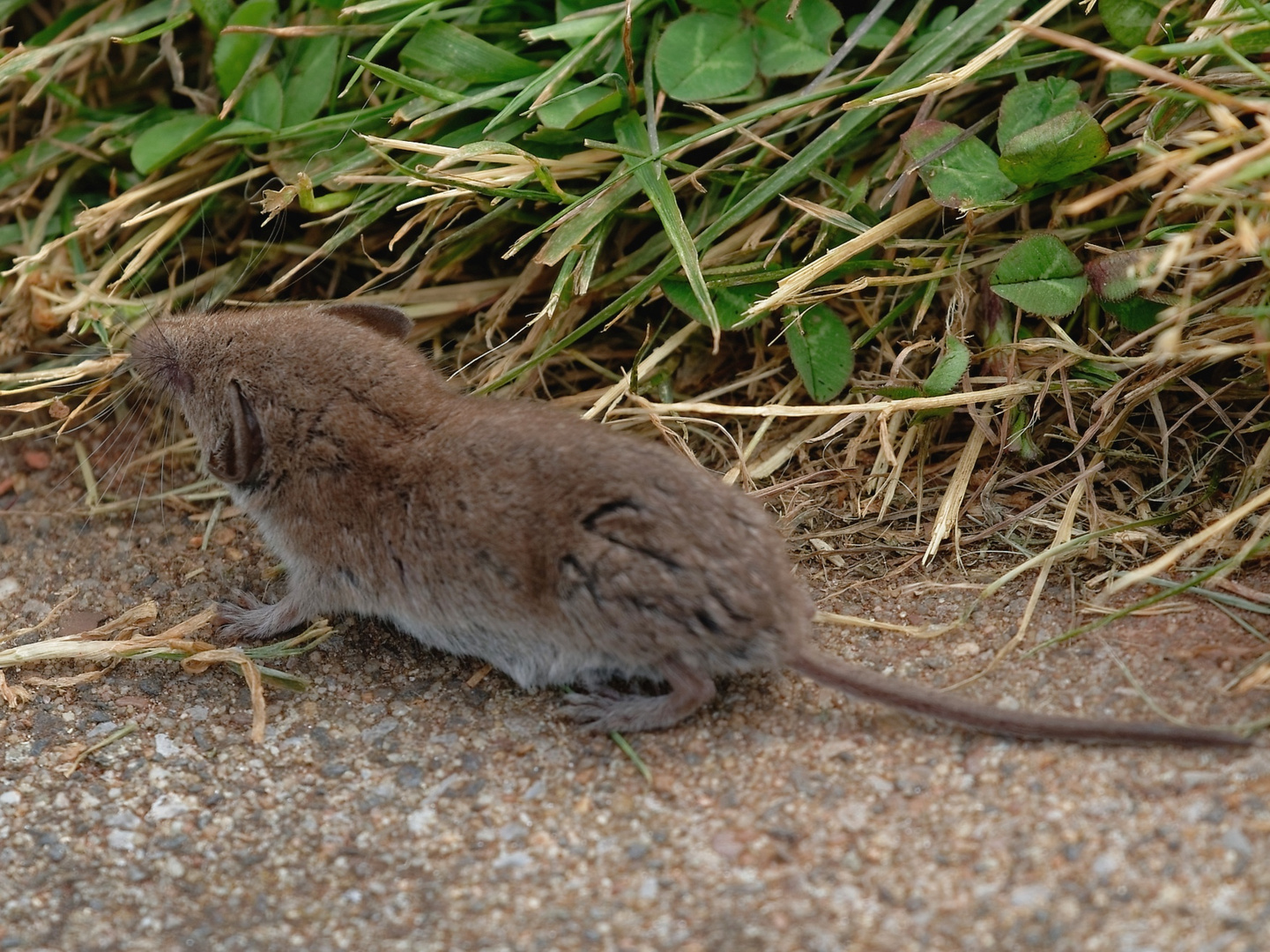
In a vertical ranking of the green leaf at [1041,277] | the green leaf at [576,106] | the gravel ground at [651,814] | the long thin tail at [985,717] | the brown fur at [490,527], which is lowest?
the gravel ground at [651,814]

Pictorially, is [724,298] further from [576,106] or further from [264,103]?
[264,103]

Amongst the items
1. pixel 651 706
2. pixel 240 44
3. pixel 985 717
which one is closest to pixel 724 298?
pixel 651 706

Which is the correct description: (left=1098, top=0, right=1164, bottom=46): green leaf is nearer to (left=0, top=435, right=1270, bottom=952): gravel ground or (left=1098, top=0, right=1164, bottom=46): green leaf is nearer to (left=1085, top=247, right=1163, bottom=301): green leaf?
(left=1085, top=247, right=1163, bottom=301): green leaf

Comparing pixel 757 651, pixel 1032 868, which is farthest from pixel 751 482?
pixel 1032 868

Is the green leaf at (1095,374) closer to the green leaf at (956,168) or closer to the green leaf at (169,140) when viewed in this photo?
the green leaf at (956,168)

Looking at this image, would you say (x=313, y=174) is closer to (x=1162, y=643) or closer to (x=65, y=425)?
(x=65, y=425)

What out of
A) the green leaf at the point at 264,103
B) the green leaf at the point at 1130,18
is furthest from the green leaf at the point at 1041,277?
the green leaf at the point at 264,103
